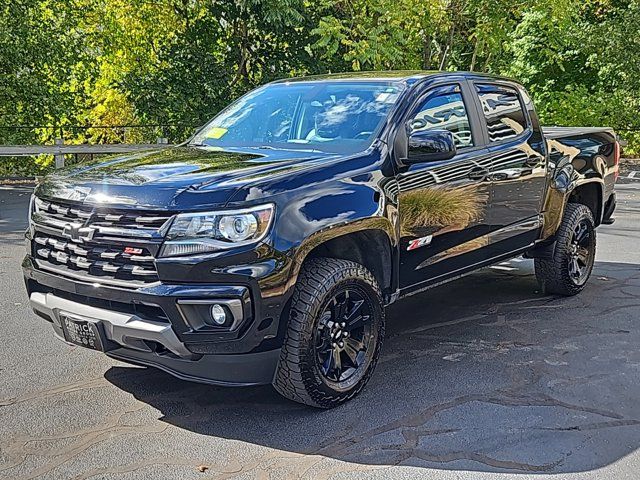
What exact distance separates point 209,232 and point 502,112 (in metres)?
3.00

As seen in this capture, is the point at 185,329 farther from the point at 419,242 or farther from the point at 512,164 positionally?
the point at 512,164

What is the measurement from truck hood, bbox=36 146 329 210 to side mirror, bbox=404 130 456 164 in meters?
0.57

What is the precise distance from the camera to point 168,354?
3570mm

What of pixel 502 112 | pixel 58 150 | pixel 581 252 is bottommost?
pixel 58 150

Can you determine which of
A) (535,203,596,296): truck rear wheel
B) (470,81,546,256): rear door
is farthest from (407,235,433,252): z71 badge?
(535,203,596,296): truck rear wheel

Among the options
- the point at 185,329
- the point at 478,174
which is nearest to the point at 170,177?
the point at 185,329

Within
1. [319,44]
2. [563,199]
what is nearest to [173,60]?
[319,44]

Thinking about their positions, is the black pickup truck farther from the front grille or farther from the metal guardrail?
the metal guardrail

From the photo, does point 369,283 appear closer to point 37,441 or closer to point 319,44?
point 37,441

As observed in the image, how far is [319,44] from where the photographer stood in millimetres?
15281

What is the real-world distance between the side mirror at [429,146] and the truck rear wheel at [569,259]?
2183 millimetres

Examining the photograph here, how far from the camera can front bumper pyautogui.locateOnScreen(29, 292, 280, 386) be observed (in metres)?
3.47

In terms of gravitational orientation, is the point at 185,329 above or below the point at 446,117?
below

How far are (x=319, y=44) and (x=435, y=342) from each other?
37.1 feet
